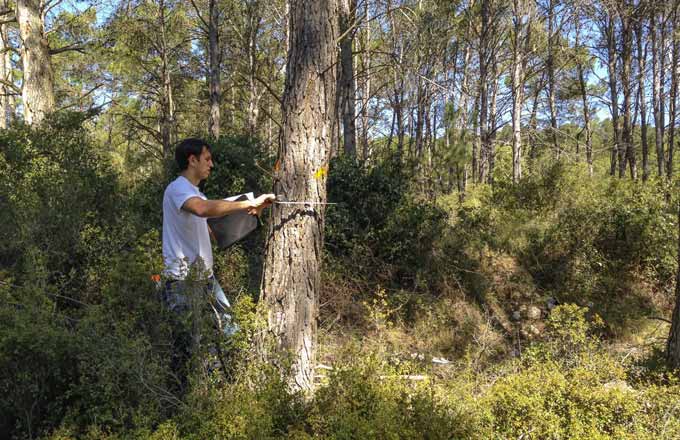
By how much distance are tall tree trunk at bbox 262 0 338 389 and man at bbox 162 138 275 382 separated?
246 millimetres

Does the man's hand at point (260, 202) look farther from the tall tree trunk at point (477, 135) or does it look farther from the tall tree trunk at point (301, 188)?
the tall tree trunk at point (477, 135)

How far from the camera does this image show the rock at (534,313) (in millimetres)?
6584

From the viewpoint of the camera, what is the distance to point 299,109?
3.16 m

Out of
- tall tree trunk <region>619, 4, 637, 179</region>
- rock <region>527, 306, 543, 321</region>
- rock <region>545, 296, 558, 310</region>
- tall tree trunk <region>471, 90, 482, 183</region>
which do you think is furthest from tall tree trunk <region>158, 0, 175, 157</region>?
tall tree trunk <region>619, 4, 637, 179</region>

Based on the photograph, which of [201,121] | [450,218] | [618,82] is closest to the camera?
[450,218]

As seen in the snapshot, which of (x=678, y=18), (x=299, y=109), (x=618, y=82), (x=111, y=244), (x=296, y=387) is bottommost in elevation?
(x=296, y=387)

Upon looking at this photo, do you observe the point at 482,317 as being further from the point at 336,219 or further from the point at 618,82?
the point at 618,82

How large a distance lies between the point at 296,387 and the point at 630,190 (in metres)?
7.41

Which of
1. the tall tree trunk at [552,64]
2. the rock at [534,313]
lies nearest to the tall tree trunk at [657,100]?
the tall tree trunk at [552,64]

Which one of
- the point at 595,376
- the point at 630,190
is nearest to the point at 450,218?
the point at 630,190

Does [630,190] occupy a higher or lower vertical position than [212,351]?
higher

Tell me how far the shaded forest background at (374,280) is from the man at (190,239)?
13cm

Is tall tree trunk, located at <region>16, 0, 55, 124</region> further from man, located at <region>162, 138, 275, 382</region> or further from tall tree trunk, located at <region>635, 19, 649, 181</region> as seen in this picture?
tall tree trunk, located at <region>635, 19, 649, 181</region>

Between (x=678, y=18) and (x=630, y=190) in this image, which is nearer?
(x=630, y=190)
